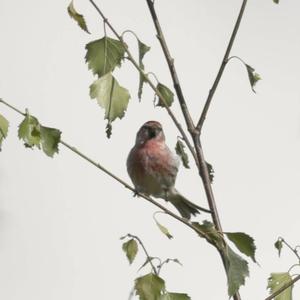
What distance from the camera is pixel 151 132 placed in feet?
11.1

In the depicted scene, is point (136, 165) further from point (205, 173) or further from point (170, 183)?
point (205, 173)

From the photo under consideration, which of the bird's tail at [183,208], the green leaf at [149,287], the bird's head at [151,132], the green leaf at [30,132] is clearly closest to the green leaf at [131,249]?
the green leaf at [149,287]

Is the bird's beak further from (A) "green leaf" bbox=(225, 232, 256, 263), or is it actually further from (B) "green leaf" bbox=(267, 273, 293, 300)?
(A) "green leaf" bbox=(225, 232, 256, 263)

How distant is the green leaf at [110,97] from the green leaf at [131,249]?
0.26m

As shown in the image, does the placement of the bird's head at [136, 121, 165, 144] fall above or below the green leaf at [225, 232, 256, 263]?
above

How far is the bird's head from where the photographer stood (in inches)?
132

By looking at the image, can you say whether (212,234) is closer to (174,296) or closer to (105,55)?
(174,296)

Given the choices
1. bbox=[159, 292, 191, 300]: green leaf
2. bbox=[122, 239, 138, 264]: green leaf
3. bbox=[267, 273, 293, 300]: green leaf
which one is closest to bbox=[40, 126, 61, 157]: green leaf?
bbox=[122, 239, 138, 264]: green leaf

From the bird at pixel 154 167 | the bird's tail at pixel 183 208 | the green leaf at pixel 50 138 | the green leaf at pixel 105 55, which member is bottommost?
the green leaf at pixel 50 138

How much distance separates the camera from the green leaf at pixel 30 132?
144 cm

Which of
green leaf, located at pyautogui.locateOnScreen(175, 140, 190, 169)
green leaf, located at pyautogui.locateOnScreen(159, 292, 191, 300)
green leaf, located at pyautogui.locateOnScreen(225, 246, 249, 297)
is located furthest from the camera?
green leaf, located at pyautogui.locateOnScreen(175, 140, 190, 169)

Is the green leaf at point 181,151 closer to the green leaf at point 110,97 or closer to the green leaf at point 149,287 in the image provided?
the green leaf at point 110,97

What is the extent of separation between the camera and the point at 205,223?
149cm

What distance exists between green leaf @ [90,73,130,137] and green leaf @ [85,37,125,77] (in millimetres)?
39
